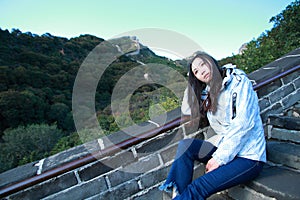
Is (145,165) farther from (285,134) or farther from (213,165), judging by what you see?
(285,134)

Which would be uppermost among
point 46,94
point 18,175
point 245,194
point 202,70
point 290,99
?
point 46,94

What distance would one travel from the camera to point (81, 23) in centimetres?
406

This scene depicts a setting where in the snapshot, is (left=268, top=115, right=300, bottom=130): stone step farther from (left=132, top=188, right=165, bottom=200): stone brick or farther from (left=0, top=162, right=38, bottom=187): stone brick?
(left=0, top=162, right=38, bottom=187): stone brick

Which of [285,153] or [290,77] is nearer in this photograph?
[285,153]

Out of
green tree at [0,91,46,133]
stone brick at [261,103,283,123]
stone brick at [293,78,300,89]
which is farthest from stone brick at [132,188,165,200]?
green tree at [0,91,46,133]

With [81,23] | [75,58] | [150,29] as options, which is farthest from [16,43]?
[150,29]

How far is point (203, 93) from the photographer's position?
1.35 meters

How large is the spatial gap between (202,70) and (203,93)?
18cm

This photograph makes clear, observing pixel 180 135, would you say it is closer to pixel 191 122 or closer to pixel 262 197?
pixel 191 122

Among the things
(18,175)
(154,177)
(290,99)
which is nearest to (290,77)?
(290,99)

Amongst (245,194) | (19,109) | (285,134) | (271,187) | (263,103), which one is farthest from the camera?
(19,109)

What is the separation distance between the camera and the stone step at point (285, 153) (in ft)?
3.78

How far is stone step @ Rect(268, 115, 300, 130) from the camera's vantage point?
4.64ft

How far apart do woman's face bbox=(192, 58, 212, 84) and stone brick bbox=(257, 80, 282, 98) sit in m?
0.76
